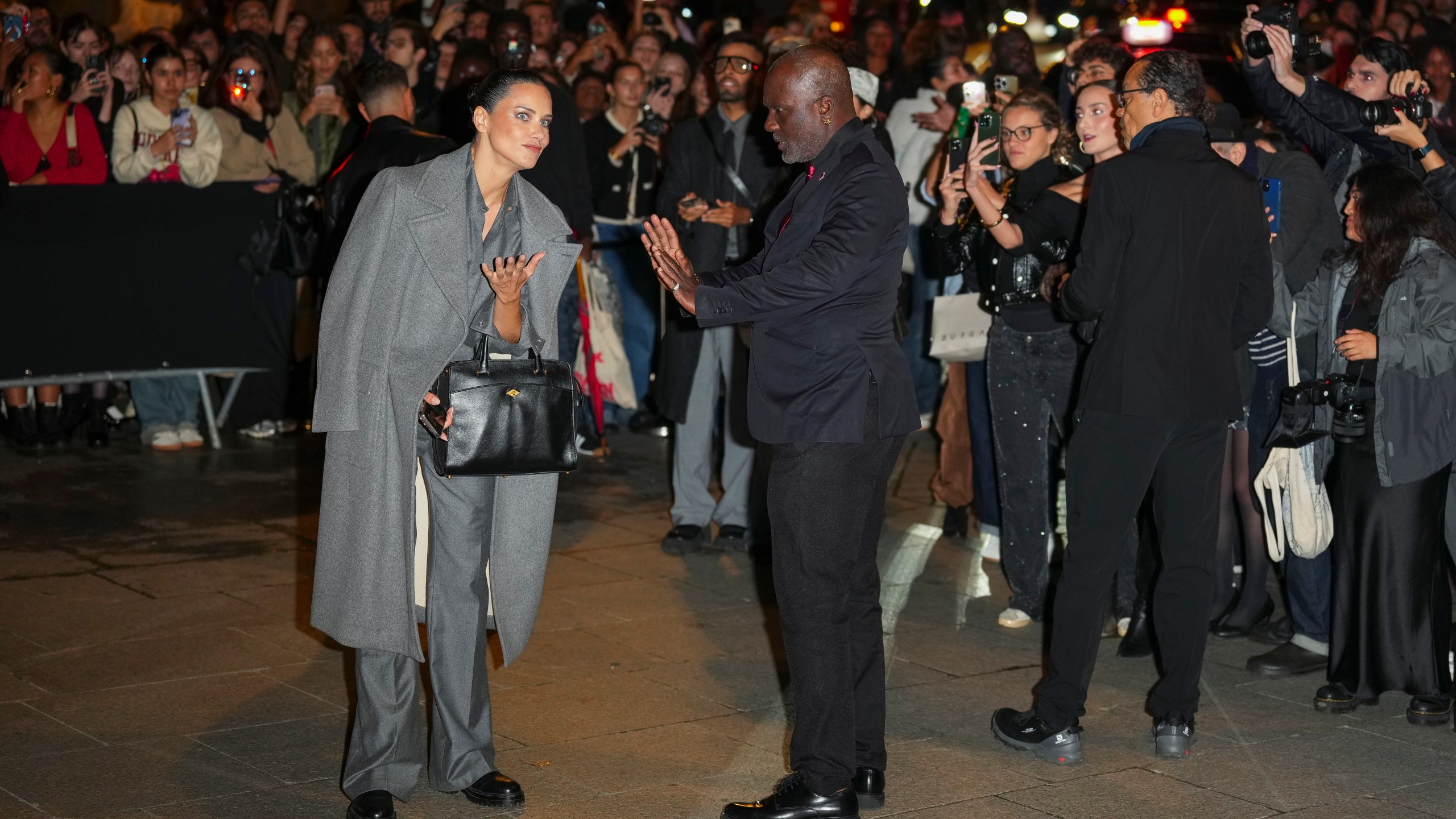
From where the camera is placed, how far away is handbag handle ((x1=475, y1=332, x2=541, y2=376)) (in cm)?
419

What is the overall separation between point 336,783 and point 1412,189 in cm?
403

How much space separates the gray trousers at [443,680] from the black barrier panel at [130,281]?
220 inches

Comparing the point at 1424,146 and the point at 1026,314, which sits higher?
the point at 1424,146

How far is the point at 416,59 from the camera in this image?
9883mm

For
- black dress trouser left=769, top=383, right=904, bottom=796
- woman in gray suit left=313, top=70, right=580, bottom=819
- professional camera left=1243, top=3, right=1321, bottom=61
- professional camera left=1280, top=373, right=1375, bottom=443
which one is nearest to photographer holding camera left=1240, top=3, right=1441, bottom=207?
professional camera left=1243, top=3, right=1321, bottom=61

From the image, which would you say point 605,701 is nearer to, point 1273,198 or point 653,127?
point 1273,198

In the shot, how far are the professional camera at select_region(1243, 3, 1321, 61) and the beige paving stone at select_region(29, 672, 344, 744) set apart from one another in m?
4.08

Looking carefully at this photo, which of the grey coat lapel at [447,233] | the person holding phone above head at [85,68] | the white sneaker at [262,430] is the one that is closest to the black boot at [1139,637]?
the grey coat lapel at [447,233]

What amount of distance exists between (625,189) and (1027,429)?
186 inches

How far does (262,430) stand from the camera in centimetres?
988

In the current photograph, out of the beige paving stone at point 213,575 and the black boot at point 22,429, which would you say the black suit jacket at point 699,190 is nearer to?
the beige paving stone at point 213,575

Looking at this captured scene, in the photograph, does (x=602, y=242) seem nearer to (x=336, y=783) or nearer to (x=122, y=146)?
(x=122, y=146)

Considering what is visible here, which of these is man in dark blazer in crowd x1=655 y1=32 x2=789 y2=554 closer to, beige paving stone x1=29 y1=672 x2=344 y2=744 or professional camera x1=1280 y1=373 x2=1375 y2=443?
beige paving stone x1=29 y1=672 x2=344 y2=744

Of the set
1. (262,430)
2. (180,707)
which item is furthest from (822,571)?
(262,430)
